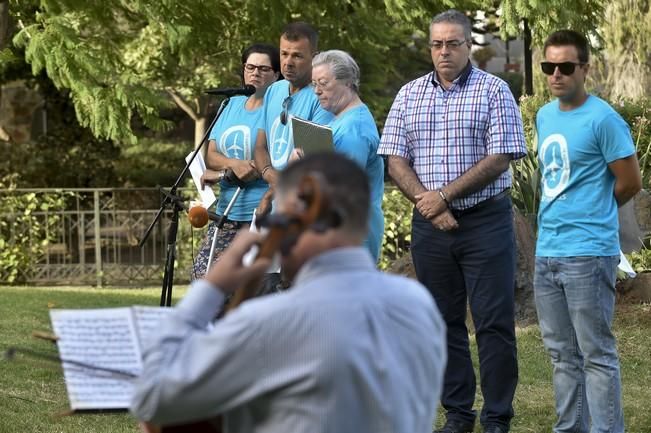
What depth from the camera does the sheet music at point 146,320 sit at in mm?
3195

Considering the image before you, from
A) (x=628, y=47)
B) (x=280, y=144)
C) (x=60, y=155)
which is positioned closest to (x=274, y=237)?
(x=280, y=144)

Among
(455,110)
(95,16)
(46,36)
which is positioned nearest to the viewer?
(455,110)

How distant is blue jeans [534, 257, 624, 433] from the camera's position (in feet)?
18.4


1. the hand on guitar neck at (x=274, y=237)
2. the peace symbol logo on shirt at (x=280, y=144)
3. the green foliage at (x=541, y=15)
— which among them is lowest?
the hand on guitar neck at (x=274, y=237)

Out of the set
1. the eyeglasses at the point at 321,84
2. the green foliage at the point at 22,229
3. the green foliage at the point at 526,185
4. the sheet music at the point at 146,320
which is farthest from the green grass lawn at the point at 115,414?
the green foliage at the point at 22,229

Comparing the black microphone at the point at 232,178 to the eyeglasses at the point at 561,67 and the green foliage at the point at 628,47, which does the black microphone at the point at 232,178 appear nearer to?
the eyeglasses at the point at 561,67

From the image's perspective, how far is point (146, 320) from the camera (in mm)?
3223

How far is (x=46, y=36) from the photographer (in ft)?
38.9

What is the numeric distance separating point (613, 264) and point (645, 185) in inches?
263

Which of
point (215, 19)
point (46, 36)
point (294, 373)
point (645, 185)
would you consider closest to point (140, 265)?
point (215, 19)

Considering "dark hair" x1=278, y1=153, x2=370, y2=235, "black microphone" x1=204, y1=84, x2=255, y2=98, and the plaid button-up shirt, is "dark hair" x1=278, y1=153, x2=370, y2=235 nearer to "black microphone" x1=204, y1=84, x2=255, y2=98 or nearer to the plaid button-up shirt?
the plaid button-up shirt

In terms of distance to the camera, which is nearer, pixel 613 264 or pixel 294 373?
pixel 294 373

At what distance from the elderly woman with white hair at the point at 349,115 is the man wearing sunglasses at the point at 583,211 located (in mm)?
864

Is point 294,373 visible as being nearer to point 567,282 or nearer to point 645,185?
point 567,282
